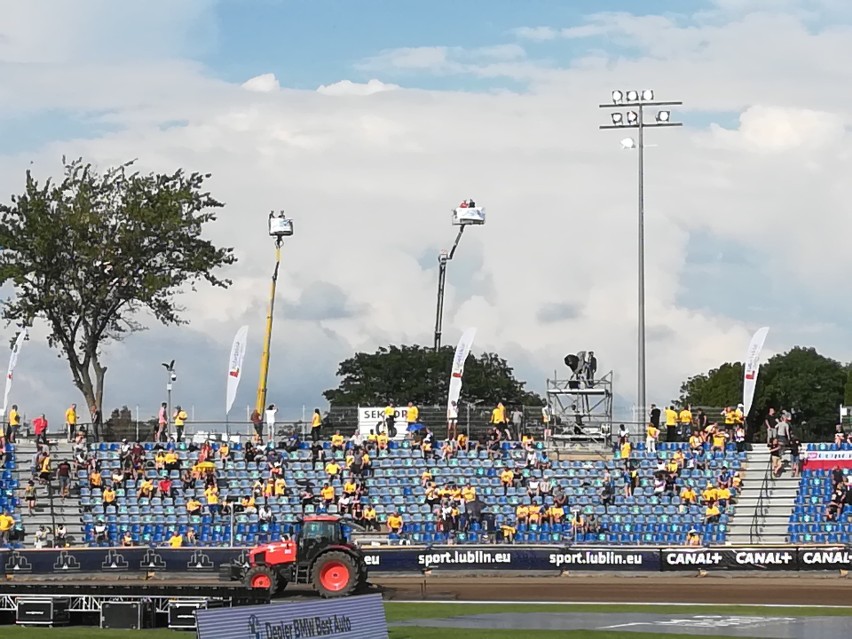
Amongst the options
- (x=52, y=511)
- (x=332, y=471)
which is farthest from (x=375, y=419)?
(x=52, y=511)

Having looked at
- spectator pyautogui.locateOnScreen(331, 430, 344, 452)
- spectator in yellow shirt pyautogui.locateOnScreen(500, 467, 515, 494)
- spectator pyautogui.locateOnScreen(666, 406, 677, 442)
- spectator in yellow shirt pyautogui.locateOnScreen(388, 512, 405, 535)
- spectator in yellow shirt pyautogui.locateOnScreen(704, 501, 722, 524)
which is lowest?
spectator in yellow shirt pyautogui.locateOnScreen(388, 512, 405, 535)

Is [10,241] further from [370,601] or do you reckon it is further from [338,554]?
[370,601]

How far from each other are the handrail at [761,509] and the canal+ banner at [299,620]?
1101 inches

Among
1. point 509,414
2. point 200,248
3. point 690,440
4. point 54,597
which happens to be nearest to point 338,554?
point 54,597

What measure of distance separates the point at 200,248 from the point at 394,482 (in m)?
18.2

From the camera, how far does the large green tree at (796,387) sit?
12200 centimetres

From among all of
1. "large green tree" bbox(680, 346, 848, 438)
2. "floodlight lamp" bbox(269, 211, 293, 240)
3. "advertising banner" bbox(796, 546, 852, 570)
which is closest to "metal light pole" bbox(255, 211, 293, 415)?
"floodlight lamp" bbox(269, 211, 293, 240)

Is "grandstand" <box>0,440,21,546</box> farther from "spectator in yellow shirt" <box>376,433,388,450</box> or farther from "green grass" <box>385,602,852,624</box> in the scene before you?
"green grass" <box>385,602,852,624</box>

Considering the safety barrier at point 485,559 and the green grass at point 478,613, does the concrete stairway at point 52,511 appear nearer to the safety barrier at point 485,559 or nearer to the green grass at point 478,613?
the safety barrier at point 485,559

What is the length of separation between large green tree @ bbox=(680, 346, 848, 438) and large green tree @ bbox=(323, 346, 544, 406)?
21396 mm

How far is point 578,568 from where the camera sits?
42.5 m

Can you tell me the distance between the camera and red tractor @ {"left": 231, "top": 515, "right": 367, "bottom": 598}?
34.2m

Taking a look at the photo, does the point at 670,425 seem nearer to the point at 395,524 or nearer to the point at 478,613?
the point at 395,524

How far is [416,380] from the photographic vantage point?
108312 mm
